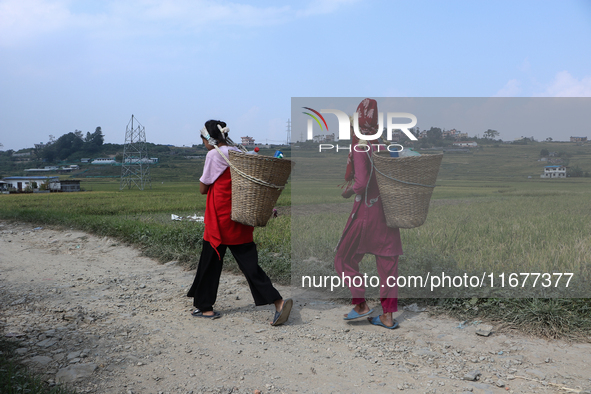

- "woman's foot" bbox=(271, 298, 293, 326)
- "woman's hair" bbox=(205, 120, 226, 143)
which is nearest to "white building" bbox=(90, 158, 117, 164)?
"woman's hair" bbox=(205, 120, 226, 143)

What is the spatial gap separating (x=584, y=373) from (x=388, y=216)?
1663 millimetres

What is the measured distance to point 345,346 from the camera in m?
3.30

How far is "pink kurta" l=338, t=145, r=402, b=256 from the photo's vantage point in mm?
3516

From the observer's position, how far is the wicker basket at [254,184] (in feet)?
11.5

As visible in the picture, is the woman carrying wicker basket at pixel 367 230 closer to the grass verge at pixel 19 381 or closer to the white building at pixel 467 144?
the white building at pixel 467 144

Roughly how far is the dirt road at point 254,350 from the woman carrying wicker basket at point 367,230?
1.07 feet

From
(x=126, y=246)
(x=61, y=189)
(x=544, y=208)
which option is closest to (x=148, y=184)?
(x=61, y=189)

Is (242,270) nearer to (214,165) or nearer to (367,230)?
(214,165)

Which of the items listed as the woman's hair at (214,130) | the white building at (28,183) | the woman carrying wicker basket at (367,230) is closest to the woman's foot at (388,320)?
the woman carrying wicker basket at (367,230)

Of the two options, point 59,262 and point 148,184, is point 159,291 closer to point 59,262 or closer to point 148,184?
point 59,262

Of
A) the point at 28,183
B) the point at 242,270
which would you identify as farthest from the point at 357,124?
the point at 28,183

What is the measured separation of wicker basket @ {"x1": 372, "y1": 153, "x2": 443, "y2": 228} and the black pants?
1.25m

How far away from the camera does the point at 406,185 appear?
3270mm

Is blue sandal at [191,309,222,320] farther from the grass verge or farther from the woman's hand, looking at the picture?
the woman's hand
